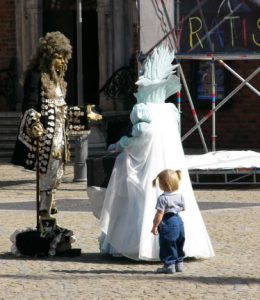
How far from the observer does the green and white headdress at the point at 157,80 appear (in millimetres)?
10328

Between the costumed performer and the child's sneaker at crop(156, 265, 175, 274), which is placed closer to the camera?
the child's sneaker at crop(156, 265, 175, 274)

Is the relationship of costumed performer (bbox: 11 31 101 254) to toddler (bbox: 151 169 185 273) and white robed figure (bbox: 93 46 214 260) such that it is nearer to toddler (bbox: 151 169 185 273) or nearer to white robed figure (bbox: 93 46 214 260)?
white robed figure (bbox: 93 46 214 260)

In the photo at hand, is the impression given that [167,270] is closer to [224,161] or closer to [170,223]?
[170,223]

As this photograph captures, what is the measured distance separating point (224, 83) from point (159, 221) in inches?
510

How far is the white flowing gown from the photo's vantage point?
998cm

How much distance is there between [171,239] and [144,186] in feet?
2.31

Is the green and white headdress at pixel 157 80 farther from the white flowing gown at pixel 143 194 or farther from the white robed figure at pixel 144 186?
the white flowing gown at pixel 143 194

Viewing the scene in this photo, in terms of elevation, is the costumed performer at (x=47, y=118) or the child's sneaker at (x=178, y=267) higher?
the costumed performer at (x=47, y=118)

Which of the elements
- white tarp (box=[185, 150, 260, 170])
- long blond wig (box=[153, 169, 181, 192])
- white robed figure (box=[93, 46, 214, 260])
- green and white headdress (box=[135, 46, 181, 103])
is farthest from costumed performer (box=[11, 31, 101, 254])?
white tarp (box=[185, 150, 260, 170])

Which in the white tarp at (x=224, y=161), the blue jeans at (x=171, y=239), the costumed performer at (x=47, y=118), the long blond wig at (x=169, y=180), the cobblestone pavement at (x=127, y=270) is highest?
the costumed performer at (x=47, y=118)

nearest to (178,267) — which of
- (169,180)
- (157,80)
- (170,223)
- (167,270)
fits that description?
(167,270)

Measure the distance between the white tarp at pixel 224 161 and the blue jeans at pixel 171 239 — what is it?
672 cm

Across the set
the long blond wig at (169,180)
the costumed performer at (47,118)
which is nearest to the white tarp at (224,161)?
the costumed performer at (47,118)

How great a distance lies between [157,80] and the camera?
10.4m
